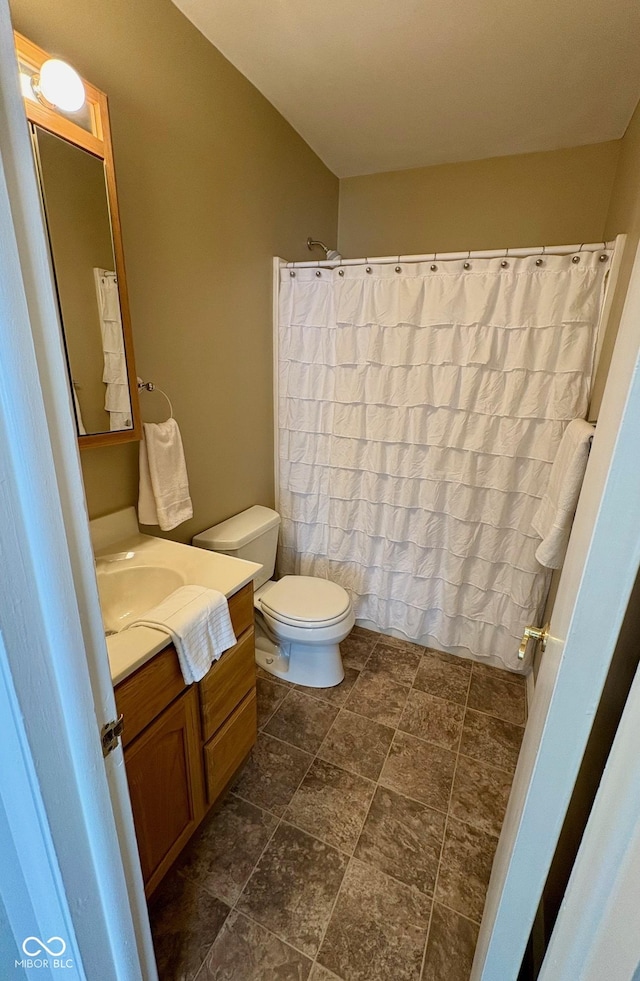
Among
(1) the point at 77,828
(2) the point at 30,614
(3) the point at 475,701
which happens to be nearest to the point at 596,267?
(3) the point at 475,701

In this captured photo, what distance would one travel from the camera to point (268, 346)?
2197mm

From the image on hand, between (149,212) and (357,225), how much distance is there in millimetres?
1605

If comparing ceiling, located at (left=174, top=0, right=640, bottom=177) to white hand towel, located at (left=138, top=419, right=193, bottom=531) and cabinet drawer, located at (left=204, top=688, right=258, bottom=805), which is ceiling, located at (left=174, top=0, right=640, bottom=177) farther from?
cabinet drawer, located at (left=204, top=688, right=258, bottom=805)

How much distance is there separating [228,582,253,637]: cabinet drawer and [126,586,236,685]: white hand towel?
8cm

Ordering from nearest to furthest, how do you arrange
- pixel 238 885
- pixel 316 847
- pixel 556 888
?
pixel 556 888, pixel 238 885, pixel 316 847

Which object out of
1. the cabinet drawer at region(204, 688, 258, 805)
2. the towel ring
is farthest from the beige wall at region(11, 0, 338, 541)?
the cabinet drawer at region(204, 688, 258, 805)

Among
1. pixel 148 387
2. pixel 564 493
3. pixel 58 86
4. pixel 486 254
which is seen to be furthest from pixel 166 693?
pixel 486 254

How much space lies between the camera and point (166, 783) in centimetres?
110

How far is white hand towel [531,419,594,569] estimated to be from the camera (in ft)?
4.59

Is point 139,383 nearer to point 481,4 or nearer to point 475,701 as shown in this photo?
point 481,4

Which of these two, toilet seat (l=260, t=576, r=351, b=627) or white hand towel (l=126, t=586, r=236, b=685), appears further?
toilet seat (l=260, t=576, r=351, b=627)

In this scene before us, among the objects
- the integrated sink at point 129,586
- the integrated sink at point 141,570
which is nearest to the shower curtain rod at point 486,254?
the integrated sink at point 141,570

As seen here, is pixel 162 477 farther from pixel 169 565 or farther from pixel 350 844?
pixel 350 844

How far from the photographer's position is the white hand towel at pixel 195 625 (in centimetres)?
103
